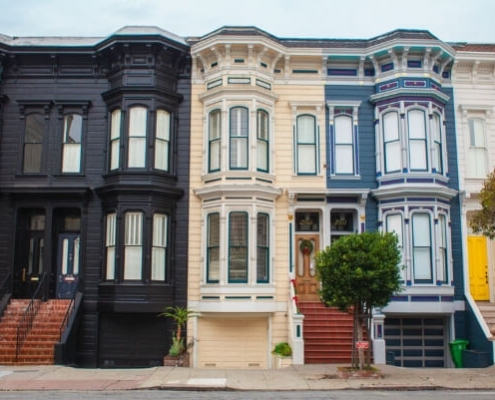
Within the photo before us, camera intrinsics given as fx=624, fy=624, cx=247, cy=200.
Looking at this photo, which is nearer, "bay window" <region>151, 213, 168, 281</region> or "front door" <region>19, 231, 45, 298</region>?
"bay window" <region>151, 213, 168, 281</region>

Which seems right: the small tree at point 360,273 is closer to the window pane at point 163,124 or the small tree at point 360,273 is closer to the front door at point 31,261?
the window pane at point 163,124

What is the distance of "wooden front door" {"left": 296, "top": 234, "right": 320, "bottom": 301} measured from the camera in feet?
69.2

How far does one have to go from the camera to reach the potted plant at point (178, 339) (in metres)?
18.6

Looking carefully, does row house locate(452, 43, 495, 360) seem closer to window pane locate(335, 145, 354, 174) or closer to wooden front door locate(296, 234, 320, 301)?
window pane locate(335, 145, 354, 174)

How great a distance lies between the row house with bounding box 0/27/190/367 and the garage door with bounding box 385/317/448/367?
6912mm

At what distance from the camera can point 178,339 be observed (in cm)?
1906

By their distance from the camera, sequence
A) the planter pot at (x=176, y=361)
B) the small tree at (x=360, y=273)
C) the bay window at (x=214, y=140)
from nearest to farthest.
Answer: the small tree at (x=360, y=273)
the planter pot at (x=176, y=361)
the bay window at (x=214, y=140)

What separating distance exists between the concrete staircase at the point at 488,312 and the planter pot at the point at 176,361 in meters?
9.48

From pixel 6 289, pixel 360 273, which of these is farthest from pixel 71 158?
pixel 360 273

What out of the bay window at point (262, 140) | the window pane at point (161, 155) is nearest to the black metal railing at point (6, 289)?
the window pane at point (161, 155)

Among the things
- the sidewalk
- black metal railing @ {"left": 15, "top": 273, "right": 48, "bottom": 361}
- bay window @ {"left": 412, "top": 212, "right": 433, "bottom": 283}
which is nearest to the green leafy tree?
bay window @ {"left": 412, "top": 212, "right": 433, "bottom": 283}

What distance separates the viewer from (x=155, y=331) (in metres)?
20.0

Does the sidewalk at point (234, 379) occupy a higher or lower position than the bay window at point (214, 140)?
lower

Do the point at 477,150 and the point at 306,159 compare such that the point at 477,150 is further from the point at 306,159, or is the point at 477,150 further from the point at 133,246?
the point at 133,246
